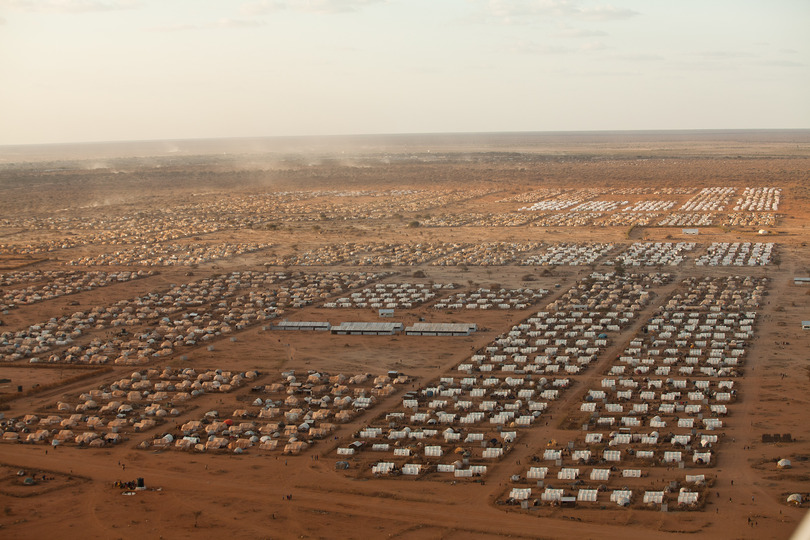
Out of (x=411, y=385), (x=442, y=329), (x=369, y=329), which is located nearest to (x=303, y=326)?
(x=369, y=329)

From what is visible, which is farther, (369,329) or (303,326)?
(303,326)

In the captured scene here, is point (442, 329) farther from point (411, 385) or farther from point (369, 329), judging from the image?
point (411, 385)

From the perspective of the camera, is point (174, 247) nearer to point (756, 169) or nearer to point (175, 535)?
point (175, 535)

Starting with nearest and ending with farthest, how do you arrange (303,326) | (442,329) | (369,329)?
1. (442,329)
2. (369,329)
3. (303,326)

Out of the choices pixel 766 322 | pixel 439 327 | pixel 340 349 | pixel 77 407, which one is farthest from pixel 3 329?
pixel 766 322

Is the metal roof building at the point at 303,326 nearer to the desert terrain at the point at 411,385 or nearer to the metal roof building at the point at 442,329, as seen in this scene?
the desert terrain at the point at 411,385

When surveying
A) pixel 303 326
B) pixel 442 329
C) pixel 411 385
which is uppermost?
pixel 442 329

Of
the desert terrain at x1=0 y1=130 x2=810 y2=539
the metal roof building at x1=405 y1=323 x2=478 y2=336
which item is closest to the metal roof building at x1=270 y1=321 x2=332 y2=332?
the desert terrain at x1=0 y1=130 x2=810 y2=539

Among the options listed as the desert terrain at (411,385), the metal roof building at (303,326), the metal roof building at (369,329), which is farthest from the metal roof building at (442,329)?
the metal roof building at (303,326)
